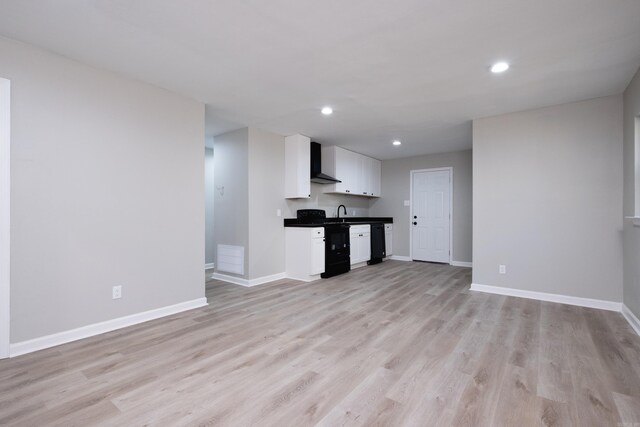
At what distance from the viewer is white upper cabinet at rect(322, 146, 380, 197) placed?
19.1ft

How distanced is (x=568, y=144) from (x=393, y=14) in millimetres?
2982

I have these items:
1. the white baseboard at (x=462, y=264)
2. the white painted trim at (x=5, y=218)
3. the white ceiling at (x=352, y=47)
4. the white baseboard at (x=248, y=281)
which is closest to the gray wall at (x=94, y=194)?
the white painted trim at (x=5, y=218)

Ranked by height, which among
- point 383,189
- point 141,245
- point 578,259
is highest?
point 383,189

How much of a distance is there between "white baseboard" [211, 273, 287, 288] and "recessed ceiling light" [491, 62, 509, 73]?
3.90 metres

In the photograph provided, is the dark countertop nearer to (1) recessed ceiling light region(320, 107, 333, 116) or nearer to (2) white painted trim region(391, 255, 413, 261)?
(2) white painted trim region(391, 255, 413, 261)

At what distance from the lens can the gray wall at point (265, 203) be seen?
449 centimetres

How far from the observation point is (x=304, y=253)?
479 centimetres

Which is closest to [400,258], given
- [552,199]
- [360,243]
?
[360,243]

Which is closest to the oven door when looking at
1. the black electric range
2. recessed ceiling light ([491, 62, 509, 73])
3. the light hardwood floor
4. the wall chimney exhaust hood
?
the black electric range

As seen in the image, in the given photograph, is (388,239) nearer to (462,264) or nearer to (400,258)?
(400,258)

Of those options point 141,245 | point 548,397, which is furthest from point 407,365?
→ point 141,245

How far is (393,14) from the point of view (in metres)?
1.96

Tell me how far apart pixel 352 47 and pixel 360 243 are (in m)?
4.05

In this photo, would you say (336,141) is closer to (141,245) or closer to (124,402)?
(141,245)
